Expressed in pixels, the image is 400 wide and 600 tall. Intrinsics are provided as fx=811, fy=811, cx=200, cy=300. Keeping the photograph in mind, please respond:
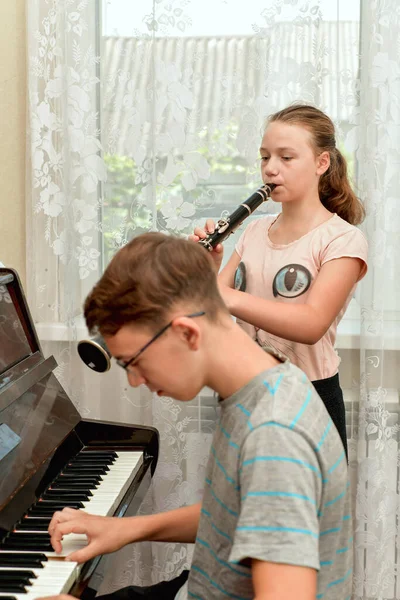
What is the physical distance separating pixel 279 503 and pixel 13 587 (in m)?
0.54

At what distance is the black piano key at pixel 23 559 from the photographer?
4.25 feet

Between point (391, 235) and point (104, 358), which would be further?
point (391, 235)

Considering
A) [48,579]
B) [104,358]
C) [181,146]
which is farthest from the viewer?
[181,146]

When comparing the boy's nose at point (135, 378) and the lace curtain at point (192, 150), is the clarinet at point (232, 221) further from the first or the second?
the boy's nose at point (135, 378)

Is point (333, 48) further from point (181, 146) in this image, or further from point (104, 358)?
point (104, 358)

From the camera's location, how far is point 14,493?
1.49 metres

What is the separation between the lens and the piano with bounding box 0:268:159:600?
1.30 metres

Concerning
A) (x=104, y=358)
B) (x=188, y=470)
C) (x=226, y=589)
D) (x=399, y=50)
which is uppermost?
(x=399, y=50)

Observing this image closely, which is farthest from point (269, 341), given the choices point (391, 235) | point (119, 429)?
point (391, 235)

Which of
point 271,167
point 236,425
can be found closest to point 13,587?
point 236,425

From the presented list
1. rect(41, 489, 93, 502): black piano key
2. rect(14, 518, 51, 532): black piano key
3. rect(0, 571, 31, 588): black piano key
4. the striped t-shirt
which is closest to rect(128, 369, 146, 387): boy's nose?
the striped t-shirt

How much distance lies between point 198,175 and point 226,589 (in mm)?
1525

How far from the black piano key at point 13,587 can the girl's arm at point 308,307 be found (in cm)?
71

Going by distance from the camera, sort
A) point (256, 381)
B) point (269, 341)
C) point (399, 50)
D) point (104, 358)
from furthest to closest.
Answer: point (399, 50)
point (269, 341)
point (104, 358)
point (256, 381)
